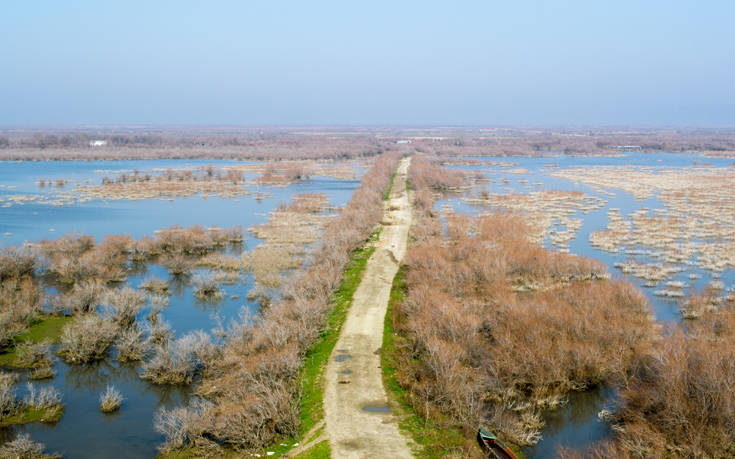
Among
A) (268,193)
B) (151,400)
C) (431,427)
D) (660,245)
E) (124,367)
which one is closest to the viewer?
(431,427)

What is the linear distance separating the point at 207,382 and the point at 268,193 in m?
51.6

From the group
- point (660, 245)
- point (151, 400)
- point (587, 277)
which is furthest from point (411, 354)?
point (660, 245)

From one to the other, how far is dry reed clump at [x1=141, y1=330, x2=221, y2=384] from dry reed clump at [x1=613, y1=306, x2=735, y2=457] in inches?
537

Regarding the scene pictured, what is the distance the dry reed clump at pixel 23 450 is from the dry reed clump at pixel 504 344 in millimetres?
10208

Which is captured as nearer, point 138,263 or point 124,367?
point 124,367

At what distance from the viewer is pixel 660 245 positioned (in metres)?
38.9

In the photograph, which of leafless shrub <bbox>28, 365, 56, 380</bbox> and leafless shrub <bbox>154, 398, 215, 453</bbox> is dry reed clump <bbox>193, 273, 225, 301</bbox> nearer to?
leafless shrub <bbox>28, 365, 56, 380</bbox>

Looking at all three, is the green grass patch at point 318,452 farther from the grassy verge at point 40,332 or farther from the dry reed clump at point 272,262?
the dry reed clump at point 272,262

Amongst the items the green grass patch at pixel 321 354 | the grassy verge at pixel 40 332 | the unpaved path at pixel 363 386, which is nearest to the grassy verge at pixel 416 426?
the unpaved path at pixel 363 386

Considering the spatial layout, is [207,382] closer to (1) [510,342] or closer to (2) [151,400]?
(2) [151,400]

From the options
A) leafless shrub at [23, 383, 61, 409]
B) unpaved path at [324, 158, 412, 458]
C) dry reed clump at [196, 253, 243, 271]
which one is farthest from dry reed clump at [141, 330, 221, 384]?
dry reed clump at [196, 253, 243, 271]

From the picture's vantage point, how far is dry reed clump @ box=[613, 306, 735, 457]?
45.1 ft

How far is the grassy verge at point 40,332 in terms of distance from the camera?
21750mm

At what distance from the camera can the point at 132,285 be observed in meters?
31.4
